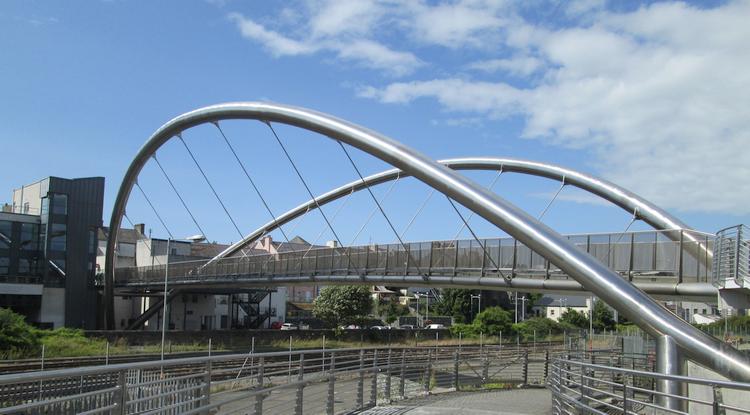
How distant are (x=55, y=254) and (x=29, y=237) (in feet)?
7.63

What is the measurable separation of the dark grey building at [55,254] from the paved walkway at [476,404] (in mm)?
44895

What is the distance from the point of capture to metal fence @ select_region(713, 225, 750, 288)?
13930 mm

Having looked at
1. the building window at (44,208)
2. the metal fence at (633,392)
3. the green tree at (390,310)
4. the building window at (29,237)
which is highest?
the building window at (44,208)

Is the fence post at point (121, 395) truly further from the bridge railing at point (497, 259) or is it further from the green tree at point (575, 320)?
the green tree at point (575, 320)

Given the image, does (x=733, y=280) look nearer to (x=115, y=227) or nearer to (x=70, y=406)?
(x=70, y=406)

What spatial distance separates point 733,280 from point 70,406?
1227 centimetres

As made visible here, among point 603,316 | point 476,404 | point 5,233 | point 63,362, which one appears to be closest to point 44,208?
point 5,233

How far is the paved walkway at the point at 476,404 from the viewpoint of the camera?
1441 centimetres

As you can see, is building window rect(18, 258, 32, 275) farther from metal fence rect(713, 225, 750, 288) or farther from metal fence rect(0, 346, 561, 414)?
metal fence rect(713, 225, 750, 288)

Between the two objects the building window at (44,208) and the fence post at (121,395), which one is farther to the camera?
the building window at (44,208)

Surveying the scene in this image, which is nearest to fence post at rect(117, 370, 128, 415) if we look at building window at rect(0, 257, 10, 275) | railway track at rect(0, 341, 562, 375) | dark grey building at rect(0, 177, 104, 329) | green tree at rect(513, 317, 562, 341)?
railway track at rect(0, 341, 562, 375)

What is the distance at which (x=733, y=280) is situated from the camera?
563 inches

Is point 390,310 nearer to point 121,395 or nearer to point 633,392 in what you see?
point 633,392

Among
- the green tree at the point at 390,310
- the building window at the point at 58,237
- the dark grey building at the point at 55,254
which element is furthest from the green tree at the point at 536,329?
the building window at the point at 58,237
